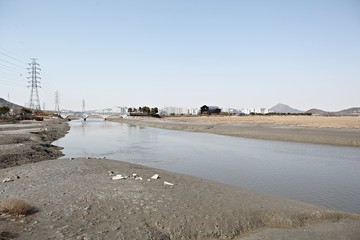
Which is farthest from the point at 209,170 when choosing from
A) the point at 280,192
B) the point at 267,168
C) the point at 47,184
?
the point at 47,184

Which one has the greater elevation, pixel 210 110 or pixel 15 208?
pixel 210 110

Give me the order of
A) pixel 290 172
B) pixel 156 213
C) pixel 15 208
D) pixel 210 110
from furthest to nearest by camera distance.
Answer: pixel 210 110
pixel 290 172
pixel 156 213
pixel 15 208

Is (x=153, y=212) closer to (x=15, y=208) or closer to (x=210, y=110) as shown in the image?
(x=15, y=208)

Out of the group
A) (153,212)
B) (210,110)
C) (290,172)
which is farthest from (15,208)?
(210,110)

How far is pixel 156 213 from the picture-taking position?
10.1m

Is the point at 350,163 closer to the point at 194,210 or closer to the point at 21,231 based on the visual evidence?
the point at 194,210

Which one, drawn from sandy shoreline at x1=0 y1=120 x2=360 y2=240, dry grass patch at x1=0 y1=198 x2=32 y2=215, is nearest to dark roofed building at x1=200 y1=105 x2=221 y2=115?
sandy shoreline at x1=0 y1=120 x2=360 y2=240

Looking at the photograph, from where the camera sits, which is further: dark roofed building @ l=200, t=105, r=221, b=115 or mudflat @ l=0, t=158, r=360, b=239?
dark roofed building @ l=200, t=105, r=221, b=115

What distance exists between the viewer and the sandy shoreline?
8492 mm

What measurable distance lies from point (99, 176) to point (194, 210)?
7223 mm

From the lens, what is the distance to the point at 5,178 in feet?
47.4

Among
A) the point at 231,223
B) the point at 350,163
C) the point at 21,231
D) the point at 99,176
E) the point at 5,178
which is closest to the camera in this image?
the point at 21,231

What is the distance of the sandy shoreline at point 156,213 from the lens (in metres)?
8.49

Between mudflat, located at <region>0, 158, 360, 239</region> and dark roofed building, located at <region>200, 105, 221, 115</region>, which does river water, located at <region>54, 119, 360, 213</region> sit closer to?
mudflat, located at <region>0, 158, 360, 239</region>
